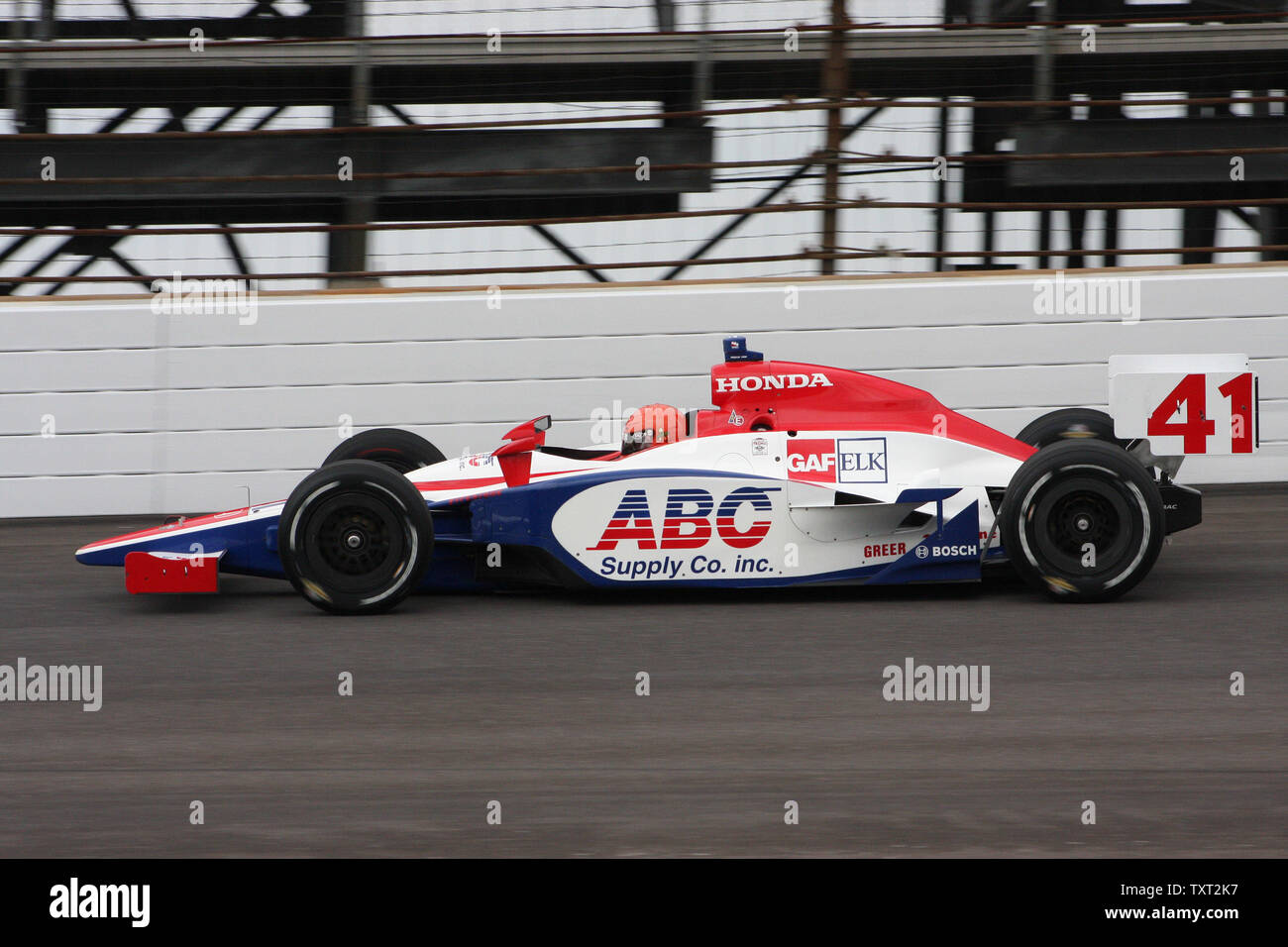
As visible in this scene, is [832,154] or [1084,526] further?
[832,154]

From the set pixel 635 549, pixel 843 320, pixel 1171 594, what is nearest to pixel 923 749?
pixel 635 549

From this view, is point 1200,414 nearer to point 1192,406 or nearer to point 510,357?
point 1192,406

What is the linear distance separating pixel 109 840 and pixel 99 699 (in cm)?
134

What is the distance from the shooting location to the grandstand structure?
28.6 ft

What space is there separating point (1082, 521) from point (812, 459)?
1049 millimetres

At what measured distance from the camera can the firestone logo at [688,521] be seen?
17.6ft

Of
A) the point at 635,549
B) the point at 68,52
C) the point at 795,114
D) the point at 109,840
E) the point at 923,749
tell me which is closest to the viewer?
the point at 109,840

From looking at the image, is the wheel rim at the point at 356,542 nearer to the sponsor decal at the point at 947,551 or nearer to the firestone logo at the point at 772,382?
the firestone logo at the point at 772,382

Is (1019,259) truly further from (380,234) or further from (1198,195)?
(380,234)

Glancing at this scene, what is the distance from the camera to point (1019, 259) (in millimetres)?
8930

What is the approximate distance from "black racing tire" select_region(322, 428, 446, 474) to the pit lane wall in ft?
5.40

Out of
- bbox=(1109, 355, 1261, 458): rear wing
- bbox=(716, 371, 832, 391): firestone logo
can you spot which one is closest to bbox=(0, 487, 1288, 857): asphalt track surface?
bbox=(1109, 355, 1261, 458): rear wing

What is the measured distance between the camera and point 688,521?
17.8ft

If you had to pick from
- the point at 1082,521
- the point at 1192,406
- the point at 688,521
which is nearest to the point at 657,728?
the point at 688,521
